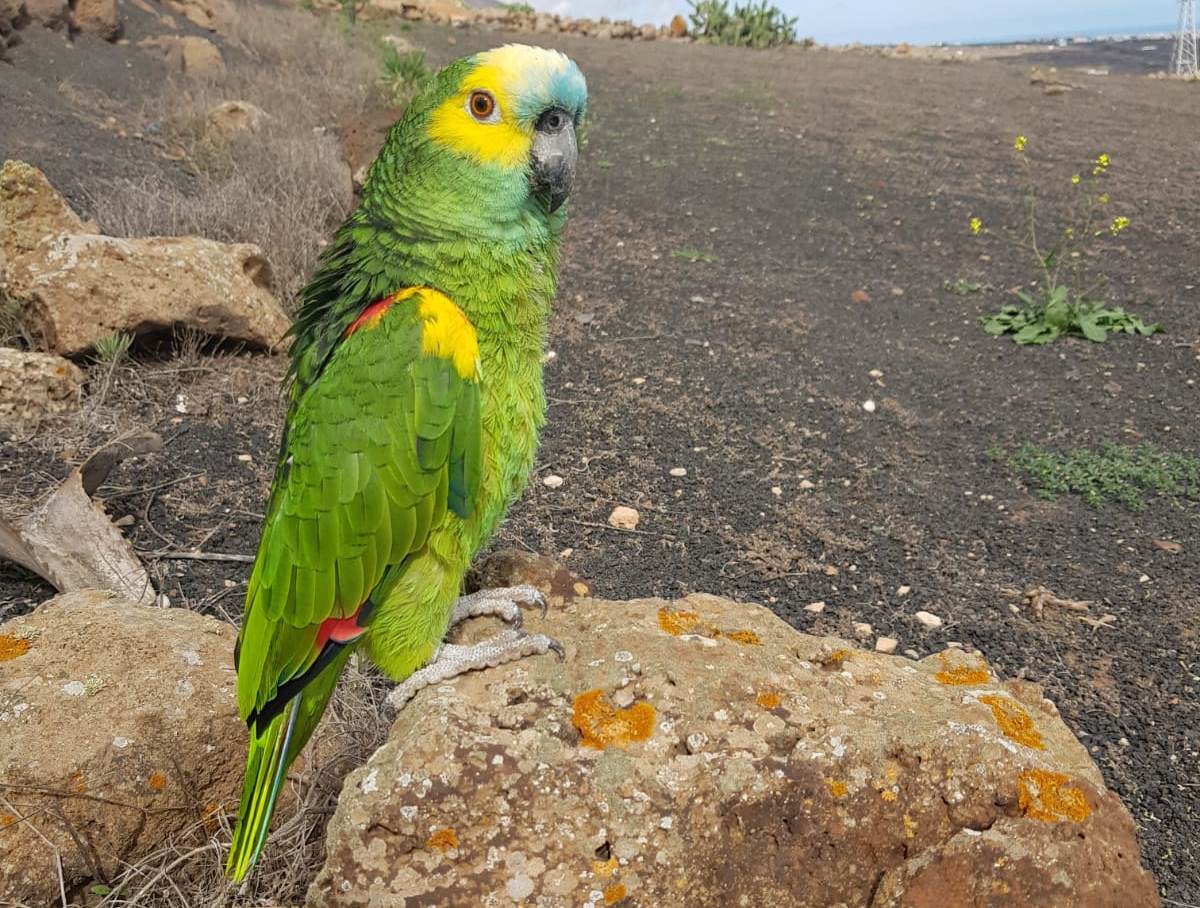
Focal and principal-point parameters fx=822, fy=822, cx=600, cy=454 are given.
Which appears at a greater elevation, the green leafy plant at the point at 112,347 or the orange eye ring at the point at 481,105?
the orange eye ring at the point at 481,105

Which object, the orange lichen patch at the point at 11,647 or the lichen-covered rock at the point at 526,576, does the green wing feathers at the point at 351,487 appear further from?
the orange lichen patch at the point at 11,647

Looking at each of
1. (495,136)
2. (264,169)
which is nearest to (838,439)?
(495,136)

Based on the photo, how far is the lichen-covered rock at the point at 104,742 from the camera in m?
1.95

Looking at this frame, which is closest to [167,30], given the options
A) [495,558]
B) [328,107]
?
[328,107]

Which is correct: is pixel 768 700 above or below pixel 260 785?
above

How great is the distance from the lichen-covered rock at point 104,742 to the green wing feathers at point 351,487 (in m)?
0.31

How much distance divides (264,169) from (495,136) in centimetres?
568

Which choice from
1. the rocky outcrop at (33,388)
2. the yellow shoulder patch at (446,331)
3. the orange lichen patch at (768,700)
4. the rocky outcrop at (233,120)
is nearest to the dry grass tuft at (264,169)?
the rocky outcrop at (233,120)

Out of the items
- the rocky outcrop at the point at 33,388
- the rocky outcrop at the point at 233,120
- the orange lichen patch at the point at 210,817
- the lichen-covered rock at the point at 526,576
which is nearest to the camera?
the orange lichen patch at the point at 210,817

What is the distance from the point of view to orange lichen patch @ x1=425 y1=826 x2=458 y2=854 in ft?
5.49

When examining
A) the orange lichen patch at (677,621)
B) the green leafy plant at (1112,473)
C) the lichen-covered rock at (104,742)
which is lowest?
the green leafy plant at (1112,473)

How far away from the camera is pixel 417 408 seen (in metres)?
2.03

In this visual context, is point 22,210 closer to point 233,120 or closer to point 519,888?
point 233,120

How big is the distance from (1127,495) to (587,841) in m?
3.87
